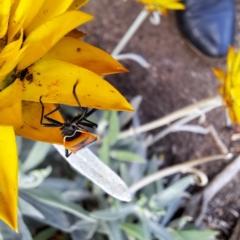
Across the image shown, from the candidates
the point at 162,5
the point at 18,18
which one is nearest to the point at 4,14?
the point at 18,18

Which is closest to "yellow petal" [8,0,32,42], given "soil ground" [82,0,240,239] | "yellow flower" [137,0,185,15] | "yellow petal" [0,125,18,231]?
"yellow petal" [0,125,18,231]

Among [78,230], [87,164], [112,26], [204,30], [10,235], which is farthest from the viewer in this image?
[204,30]

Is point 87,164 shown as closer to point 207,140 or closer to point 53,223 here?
point 53,223

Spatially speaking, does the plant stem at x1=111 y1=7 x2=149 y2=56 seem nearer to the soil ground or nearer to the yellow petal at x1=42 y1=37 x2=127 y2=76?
the soil ground

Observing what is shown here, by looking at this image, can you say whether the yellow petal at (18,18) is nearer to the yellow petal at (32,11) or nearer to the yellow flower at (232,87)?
the yellow petal at (32,11)

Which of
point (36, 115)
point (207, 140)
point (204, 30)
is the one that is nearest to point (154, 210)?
point (207, 140)

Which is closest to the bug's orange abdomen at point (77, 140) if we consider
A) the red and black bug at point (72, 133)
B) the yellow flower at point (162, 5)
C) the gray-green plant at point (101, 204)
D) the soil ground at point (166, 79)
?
the red and black bug at point (72, 133)

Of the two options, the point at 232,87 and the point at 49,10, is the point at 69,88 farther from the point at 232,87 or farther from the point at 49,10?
the point at 232,87
